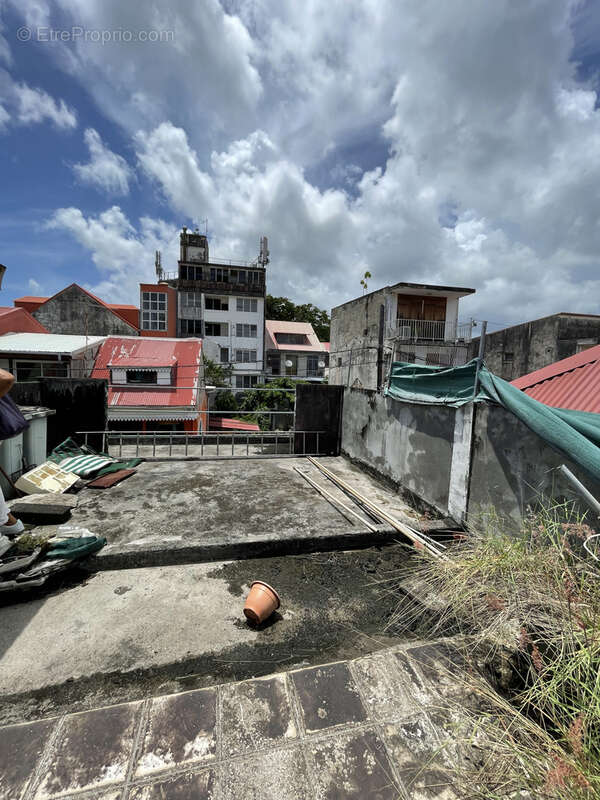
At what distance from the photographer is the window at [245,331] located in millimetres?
30094

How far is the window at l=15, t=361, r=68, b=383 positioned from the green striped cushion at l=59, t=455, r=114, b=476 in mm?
10517

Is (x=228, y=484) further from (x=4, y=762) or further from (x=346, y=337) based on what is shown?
(x=346, y=337)

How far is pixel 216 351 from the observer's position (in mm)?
28938

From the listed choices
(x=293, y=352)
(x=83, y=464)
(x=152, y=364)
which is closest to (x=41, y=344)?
(x=152, y=364)

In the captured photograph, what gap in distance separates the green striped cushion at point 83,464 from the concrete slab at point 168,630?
3.16m

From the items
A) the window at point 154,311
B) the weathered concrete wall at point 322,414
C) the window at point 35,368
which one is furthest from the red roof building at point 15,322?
the weathered concrete wall at point 322,414

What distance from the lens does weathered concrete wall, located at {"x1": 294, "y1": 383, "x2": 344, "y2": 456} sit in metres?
9.05

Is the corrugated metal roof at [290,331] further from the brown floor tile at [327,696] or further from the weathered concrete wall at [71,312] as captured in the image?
the brown floor tile at [327,696]

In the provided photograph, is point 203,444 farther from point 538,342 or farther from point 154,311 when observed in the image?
point 154,311

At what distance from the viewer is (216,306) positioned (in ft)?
98.5

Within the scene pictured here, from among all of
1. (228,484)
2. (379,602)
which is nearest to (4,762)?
(379,602)

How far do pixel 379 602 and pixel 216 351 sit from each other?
2756 centimetres

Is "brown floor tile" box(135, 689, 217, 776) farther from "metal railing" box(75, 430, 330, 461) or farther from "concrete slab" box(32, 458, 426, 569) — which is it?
"metal railing" box(75, 430, 330, 461)

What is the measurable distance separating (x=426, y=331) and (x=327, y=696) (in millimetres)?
20549
